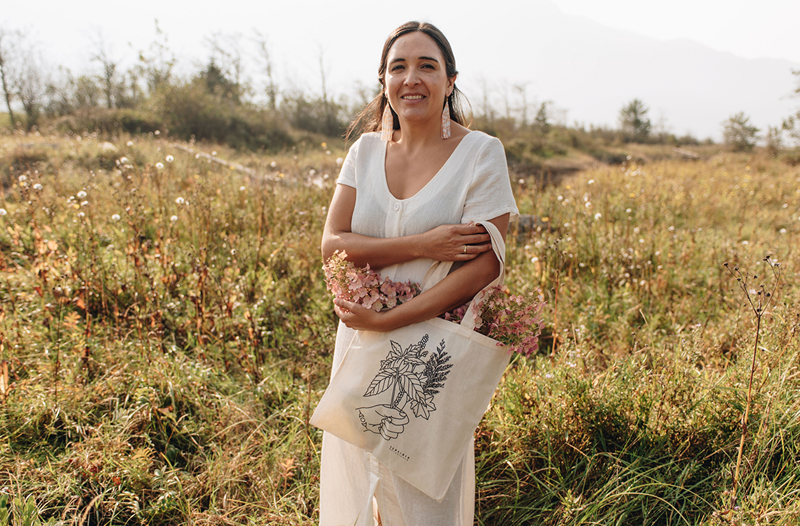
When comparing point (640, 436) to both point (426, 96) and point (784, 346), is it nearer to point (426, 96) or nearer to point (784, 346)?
point (784, 346)

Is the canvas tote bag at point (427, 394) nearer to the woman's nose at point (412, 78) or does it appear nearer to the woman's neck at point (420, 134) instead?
the woman's neck at point (420, 134)

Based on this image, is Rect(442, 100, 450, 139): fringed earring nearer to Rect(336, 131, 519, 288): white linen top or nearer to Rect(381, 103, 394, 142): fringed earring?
Rect(336, 131, 519, 288): white linen top

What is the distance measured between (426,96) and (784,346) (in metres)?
2.05

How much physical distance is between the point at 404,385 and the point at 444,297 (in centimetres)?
31

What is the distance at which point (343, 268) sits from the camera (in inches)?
62.2

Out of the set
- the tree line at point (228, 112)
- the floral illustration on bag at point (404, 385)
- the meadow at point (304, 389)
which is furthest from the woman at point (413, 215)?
the tree line at point (228, 112)

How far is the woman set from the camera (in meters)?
1.48

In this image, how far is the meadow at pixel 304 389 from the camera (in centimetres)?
192

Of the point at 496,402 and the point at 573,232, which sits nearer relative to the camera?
the point at 496,402

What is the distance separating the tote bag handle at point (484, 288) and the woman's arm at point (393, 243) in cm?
3

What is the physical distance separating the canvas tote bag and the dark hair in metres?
0.67

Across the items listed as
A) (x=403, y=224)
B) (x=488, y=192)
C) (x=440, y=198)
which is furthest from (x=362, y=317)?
(x=488, y=192)

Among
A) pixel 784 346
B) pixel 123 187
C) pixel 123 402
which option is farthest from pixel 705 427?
pixel 123 187

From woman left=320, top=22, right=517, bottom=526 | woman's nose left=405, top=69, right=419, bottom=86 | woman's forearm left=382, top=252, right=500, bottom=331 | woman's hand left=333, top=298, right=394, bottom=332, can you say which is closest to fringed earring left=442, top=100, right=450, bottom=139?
woman left=320, top=22, right=517, bottom=526
